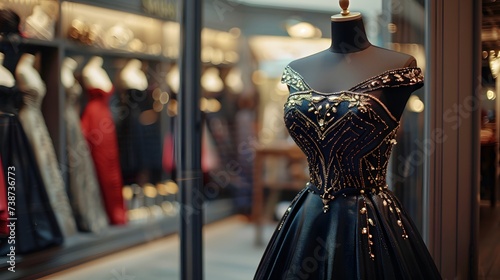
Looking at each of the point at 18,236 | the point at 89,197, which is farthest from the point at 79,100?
the point at 18,236

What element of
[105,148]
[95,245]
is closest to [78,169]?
[105,148]

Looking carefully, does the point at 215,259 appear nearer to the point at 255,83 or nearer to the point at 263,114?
the point at 263,114

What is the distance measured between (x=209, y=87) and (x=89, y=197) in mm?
1457

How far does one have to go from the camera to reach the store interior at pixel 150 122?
→ 1867 millimetres

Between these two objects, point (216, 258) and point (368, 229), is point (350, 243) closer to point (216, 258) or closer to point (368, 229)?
point (368, 229)

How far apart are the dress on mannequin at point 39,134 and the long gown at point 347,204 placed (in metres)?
1.23

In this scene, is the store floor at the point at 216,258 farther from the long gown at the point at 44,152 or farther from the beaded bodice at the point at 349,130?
the beaded bodice at the point at 349,130

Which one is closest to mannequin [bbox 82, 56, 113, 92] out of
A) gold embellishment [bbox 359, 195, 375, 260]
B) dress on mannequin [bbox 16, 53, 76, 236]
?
dress on mannequin [bbox 16, 53, 76, 236]

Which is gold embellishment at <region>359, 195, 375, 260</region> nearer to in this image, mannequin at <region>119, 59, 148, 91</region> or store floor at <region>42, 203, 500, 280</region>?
store floor at <region>42, 203, 500, 280</region>

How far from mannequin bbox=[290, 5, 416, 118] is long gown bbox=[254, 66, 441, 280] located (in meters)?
0.02

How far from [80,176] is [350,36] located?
176 cm

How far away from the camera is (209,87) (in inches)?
151

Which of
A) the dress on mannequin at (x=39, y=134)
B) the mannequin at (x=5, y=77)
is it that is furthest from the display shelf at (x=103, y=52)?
the mannequin at (x=5, y=77)

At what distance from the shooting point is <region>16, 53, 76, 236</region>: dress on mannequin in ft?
6.73
